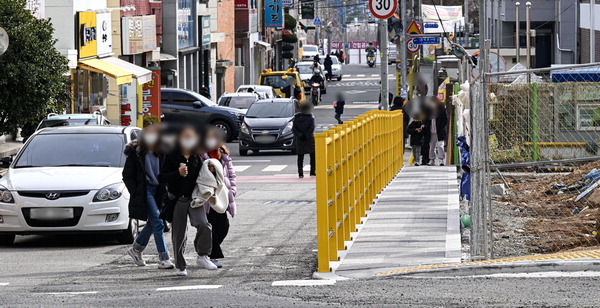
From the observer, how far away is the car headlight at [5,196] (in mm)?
13641

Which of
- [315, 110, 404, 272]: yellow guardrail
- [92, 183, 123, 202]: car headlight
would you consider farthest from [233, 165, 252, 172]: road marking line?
[92, 183, 123, 202]: car headlight

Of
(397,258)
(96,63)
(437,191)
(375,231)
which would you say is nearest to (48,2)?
(96,63)

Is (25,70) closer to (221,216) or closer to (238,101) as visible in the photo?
(221,216)

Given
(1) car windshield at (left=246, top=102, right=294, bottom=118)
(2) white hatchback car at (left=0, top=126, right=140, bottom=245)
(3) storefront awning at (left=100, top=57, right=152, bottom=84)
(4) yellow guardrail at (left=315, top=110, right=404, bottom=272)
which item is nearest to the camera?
(4) yellow guardrail at (left=315, top=110, right=404, bottom=272)

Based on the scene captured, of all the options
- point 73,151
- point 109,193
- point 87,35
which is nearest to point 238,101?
point 87,35

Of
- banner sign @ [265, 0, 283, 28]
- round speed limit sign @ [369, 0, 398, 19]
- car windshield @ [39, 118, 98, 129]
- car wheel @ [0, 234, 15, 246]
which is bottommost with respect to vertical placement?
car wheel @ [0, 234, 15, 246]

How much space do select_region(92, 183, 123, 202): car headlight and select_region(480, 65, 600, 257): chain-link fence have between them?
436 centimetres

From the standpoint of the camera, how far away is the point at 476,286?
30.2 ft

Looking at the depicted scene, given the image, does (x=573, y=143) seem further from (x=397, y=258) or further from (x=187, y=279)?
(x=187, y=279)

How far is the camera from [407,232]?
13258mm

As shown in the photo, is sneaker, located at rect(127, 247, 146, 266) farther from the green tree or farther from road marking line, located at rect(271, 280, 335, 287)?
the green tree

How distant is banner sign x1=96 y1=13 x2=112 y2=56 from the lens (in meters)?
35.0

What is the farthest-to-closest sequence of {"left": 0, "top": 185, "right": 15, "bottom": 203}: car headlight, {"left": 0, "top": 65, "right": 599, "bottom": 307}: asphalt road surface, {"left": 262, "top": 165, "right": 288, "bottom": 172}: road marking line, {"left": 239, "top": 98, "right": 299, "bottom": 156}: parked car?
{"left": 239, "top": 98, "right": 299, "bottom": 156}: parked car, {"left": 262, "top": 165, "right": 288, "bottom": 172}: road marking line, {"left": 0, "top": 185, "right": 15, "bottom": 203}: car headlight, {"left": 0, "top": 65, "right": 599, "bottom": 307}: asphalt road surface

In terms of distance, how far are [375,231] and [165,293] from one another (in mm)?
4115
